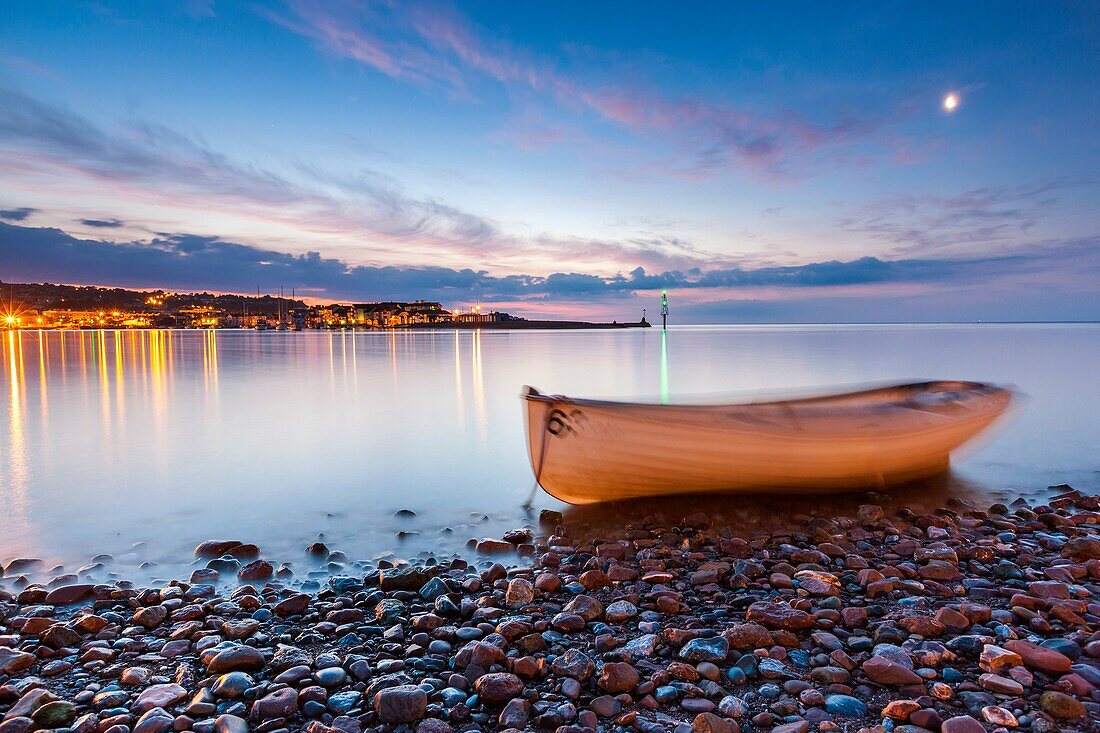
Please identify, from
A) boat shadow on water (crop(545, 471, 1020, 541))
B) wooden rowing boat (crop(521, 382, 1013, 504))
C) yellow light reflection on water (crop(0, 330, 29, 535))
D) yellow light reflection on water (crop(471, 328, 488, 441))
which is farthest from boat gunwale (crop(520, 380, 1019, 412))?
yellow light reflection on water (crop(0, 330, 29, 535))

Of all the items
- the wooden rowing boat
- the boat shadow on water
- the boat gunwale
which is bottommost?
the boat shadow on water

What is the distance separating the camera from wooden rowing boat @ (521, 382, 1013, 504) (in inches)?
264

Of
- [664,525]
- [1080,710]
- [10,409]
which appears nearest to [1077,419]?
[664,525]

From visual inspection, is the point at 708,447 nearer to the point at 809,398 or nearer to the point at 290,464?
the point at 809,398

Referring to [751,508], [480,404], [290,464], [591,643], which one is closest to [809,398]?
[751,508]

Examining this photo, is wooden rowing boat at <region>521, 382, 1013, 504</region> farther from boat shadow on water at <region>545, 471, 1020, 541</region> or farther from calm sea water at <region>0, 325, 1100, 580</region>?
calm sea water at <region>0, 325, 1100, 580</region>

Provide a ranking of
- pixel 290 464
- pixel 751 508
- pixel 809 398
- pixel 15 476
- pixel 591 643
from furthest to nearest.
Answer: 1. pixel 290 464
2. pixel 15 476
3. pixel 809 398
4. pixel 751 508
5. pixel 591 643

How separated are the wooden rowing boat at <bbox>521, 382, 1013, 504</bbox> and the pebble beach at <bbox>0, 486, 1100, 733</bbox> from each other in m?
1.27

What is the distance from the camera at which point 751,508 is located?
7.11 metres

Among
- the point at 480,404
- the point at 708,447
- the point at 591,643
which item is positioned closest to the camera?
the point at 591,643

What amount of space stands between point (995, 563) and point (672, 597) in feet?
10.2

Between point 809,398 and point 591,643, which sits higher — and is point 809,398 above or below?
above

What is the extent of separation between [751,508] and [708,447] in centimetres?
106

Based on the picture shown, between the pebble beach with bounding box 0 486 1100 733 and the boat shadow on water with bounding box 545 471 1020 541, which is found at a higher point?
the pebble beach with bounding box 0 486 1100 733
